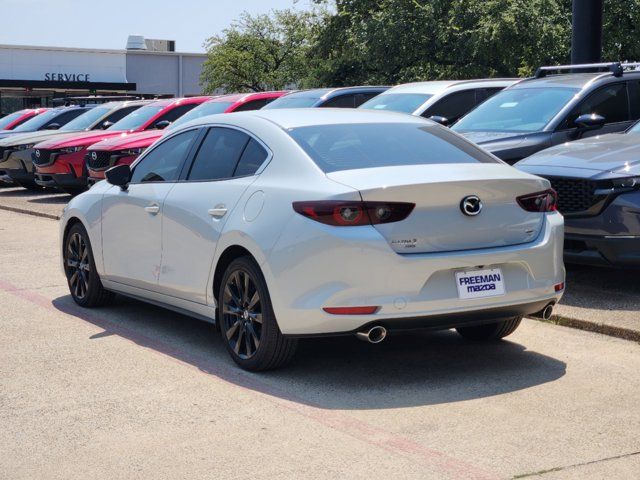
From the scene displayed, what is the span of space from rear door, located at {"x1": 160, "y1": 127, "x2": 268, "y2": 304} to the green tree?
4994 cm

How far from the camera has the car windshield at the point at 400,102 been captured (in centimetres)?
1505

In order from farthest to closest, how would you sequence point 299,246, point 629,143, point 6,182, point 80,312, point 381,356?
point 6,182 < point 629,143 < point 80,312 < point 381,356 < point 299,246

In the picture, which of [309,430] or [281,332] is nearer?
[309,430]

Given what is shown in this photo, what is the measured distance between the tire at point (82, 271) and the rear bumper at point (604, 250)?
151 inches

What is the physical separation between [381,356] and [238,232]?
128 cm

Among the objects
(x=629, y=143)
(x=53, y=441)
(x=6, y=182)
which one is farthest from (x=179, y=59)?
(x=53, y=441)

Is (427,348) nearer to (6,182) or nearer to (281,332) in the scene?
(281,332)

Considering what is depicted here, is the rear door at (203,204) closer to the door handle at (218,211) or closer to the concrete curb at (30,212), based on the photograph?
the door handle at (218,211)

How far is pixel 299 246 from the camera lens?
6277mm

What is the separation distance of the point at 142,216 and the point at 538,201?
2.94 m

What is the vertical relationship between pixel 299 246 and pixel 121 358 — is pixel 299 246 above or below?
above

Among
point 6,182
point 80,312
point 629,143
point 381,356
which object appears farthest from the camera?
point 6,182

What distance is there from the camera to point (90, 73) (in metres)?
60.6

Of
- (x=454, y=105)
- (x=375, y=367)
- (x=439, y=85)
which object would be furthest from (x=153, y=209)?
(x=439, y=85)
